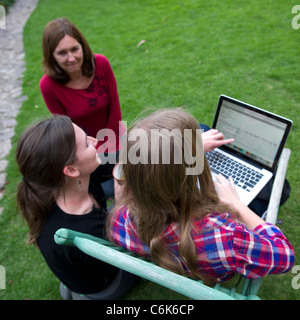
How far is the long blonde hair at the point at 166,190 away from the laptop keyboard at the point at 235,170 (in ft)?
1.78

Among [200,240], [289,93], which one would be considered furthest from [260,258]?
[289,93]

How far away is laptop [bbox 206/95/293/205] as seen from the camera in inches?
65.4

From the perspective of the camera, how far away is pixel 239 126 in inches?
71.6

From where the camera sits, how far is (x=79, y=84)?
2.53m

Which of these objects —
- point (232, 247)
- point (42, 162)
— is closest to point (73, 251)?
point (42, 162)

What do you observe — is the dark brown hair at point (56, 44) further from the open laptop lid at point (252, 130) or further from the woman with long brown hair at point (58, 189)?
the open laptop lid at point (252, 130)

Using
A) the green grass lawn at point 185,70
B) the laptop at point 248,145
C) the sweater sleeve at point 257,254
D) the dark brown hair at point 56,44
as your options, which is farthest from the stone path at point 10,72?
the sweater sleeve at point 257,254

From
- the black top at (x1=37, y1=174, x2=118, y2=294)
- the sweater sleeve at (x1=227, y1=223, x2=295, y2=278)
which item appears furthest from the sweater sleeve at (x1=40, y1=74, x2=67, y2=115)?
the sweater sleeve at (x1=227, y1=223, x2=295, y2=278)

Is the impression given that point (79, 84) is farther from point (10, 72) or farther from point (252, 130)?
point (10, 72)

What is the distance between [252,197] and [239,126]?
488 mm

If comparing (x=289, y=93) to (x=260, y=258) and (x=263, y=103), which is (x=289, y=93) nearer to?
(x=263, y=103)

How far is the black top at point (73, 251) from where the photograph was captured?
1.44 m

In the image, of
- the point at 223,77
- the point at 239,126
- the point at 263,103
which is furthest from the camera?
the point at 223,77

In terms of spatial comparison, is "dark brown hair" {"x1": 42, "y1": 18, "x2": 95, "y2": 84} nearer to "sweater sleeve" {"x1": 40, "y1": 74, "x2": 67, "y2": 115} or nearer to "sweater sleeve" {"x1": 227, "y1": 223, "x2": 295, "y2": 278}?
"sweater sleeve" {"x1": 40, "y1": 74, "x2": 67, "y2": 115}
